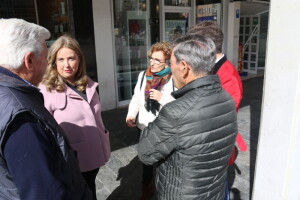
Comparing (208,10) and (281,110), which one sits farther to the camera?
(208,10)

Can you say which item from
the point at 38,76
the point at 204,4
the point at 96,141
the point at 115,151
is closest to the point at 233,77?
the point at 96,141

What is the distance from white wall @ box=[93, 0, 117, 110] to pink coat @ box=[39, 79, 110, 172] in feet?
12.1

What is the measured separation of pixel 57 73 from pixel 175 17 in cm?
589

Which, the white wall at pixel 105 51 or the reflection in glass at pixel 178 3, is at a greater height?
the reflection in glass at pixel 178 3

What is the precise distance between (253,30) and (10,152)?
10647mm

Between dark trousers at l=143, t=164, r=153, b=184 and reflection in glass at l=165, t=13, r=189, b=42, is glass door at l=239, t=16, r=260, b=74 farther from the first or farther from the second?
dark trousers at l=143, t=164, r=153, b=184

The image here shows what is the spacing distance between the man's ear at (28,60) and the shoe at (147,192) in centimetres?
216

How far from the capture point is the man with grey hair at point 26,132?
102cm

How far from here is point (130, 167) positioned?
3654mm

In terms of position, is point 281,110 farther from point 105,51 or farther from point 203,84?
point 105,51

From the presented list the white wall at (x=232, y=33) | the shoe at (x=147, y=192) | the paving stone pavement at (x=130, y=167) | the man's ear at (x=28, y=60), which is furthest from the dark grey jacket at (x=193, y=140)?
the white wall at (x=232, y=33)

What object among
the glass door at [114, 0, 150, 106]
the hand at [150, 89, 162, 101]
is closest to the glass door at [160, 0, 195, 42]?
the glass door at [114, 0, 150, 106]

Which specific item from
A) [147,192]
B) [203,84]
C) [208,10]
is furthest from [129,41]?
[203,84]

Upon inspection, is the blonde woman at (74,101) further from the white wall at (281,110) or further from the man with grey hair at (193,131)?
the white wall at (281,110)
